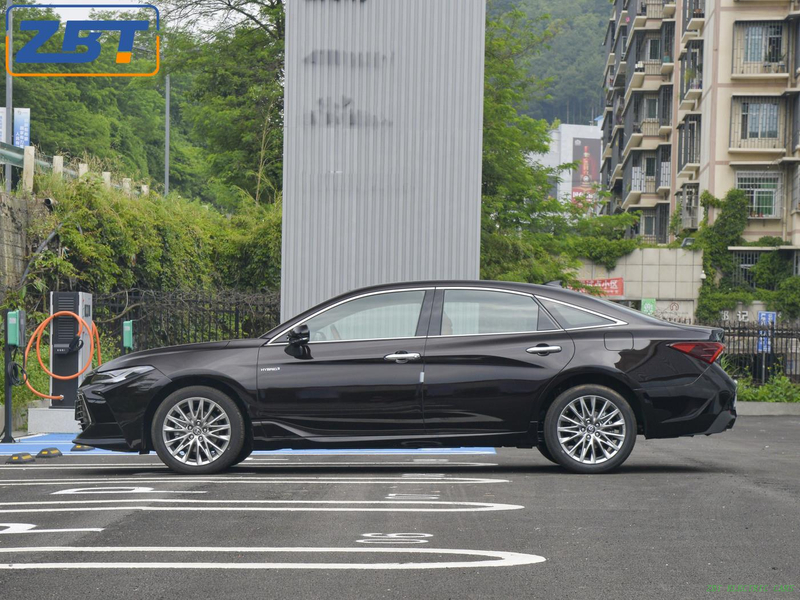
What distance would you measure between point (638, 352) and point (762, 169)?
37.7 meters

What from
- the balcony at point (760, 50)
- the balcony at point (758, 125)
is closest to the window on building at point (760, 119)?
the balcony at point (758, 125)

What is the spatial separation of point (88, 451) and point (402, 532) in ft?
23.3

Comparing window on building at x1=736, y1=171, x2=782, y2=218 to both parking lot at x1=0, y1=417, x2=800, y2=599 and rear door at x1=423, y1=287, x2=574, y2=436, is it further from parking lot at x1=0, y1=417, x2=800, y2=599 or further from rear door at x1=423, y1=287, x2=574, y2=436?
rear door at x1=423, y1=287, x2=574, y2=436

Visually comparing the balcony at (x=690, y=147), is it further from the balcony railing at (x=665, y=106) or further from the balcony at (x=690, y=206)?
the balcony railing at (x=665, y=106)

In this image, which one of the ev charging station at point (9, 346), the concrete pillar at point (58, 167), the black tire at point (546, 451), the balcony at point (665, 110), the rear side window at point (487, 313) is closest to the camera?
the black tire at point (546, 451)

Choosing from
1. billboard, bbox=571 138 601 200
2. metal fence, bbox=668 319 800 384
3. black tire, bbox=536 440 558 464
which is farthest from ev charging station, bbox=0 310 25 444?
billboard, bbox=571 138 601 200

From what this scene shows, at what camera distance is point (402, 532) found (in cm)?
635

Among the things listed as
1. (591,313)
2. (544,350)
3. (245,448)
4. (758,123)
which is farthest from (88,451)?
(758,123)

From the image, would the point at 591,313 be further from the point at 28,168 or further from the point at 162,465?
the point at 28,168

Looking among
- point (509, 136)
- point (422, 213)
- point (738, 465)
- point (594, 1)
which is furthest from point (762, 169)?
point (594, 1)

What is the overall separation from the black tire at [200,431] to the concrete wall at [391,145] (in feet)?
25.6

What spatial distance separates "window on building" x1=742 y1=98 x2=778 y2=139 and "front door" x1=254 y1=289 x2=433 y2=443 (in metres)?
38.1

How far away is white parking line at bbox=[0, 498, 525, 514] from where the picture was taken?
7230 mm

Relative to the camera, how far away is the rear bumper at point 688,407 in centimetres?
921
